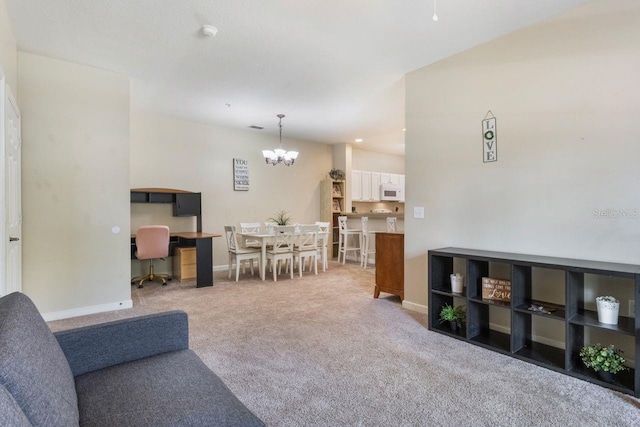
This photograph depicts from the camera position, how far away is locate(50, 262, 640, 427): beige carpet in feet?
6.11

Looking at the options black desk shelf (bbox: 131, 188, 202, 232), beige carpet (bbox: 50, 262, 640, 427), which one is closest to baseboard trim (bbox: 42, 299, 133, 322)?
beige carpet (bbox: 50, 262, 640, 427)

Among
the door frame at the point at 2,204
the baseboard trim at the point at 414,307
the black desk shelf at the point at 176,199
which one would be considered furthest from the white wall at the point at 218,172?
the baseboard trim at the point at 414,307

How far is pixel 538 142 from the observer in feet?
9.22

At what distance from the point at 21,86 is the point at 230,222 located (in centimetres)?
380

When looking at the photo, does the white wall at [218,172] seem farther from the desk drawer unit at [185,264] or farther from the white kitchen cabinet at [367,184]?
the white kitchen cabinet at [367,184]

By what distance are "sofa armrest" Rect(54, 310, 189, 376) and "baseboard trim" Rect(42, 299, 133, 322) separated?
265cm

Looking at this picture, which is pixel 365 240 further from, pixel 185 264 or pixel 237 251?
pixel 185 264

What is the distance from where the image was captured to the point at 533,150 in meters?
2.84

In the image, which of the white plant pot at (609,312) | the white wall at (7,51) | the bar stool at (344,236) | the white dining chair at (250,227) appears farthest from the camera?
the bar stool at (344,236)

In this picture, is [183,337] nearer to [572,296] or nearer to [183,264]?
[572,296]

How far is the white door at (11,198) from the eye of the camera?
2.51 metres

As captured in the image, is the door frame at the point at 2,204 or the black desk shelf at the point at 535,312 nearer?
the black desk shelf at the point at 535,312

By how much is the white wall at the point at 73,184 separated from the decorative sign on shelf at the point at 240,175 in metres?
2.72

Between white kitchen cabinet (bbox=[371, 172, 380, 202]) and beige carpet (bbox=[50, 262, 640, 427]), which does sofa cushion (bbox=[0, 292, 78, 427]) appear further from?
white kitchen cabinet (bbox=[371, 172, 380, 202])
